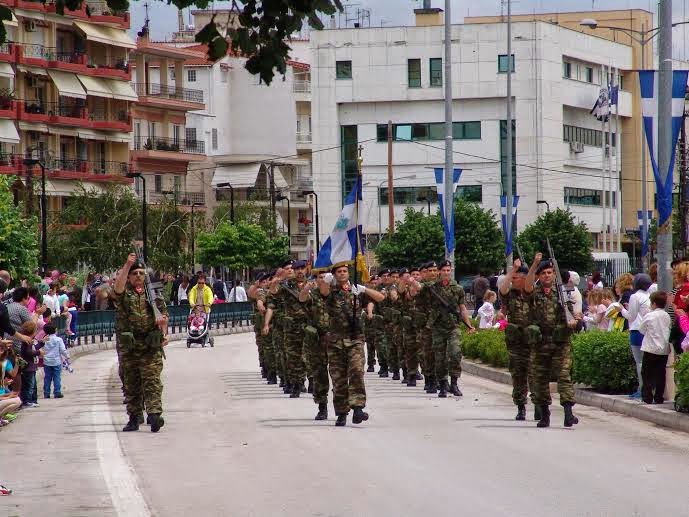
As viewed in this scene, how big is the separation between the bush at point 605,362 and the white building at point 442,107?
6206 cm

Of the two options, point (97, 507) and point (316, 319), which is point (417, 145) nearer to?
point (316, 319)

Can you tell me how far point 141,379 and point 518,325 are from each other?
4.24m

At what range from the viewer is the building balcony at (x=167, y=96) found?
276 feet

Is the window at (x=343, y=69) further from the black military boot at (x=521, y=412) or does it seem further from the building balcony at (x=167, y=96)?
the black military boot at (x=521, y=412)

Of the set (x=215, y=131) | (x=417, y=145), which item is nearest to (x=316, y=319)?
(x=417, y=145)

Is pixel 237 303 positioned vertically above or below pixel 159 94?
below

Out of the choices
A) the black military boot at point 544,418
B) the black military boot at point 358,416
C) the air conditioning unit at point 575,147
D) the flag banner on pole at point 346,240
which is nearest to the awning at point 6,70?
the air conditioning unit at point 575,147

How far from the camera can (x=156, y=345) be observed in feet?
53.4

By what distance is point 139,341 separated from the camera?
16.3m

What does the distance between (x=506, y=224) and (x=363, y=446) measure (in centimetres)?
3025

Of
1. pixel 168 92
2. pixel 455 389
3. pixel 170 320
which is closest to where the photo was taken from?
pixel 455 389

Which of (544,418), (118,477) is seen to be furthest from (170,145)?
(118,477)

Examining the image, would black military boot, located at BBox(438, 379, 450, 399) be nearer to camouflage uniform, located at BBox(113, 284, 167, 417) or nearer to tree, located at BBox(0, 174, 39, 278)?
camouflage uniform, located at BBox(113, 284, 167, 417)

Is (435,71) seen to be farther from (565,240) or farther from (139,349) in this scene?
(139,349)
